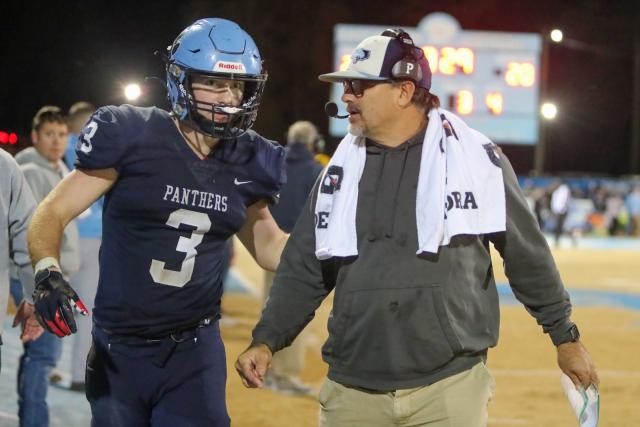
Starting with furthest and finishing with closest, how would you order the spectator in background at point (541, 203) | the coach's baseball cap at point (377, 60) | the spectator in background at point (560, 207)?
the spectator in background at point (541, 203), the spectator in background at point (560, 207), the coach's baseball cap at point (377, 60)

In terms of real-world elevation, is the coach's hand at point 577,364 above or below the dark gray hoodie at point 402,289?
below

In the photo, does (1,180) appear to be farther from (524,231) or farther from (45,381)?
(524,231)

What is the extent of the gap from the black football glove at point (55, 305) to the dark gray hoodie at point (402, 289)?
0.61m

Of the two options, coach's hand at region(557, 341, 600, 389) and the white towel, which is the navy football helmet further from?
coach's hand at region(557, 341, 600, 389)

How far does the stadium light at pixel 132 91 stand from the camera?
30.0 ft

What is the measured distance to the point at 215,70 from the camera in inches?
136

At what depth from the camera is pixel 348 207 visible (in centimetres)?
323

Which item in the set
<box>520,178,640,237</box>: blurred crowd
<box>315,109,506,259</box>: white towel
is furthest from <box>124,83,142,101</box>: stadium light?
<box>520,178,640,237</box>: blurred crowd

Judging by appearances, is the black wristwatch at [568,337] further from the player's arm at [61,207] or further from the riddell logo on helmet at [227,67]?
the player's arm at [61,207]

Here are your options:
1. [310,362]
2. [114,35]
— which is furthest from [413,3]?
[310,362]

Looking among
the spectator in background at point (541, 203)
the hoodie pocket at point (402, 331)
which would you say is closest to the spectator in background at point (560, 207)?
the spectator in background at point (541, 203)

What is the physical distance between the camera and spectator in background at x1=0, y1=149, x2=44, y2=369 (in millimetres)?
4043

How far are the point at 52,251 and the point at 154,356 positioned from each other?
50 centimetres

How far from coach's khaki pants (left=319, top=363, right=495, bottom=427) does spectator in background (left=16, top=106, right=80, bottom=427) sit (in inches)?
100
